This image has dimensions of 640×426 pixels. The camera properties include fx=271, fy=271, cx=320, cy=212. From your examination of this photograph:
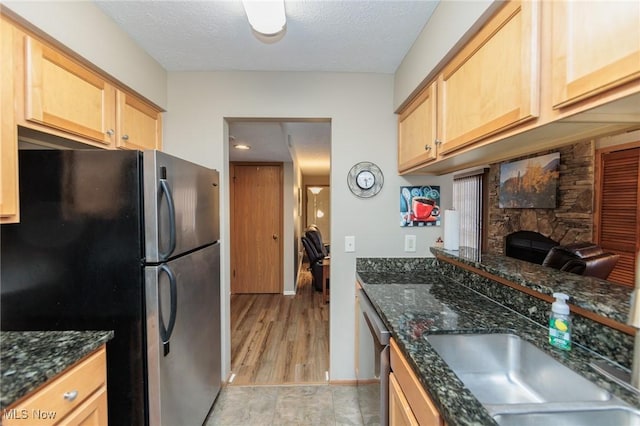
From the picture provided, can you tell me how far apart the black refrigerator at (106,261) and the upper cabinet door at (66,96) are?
0.56 feet

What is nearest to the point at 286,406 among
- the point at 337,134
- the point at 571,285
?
the point at 571,285

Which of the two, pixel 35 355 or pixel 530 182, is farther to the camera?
pixel 530 182

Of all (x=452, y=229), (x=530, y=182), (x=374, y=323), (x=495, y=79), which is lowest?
(x=374, y=323)

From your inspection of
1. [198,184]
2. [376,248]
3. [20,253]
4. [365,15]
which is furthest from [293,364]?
[365,15]

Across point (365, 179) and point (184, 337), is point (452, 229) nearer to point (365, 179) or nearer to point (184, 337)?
point (365, 179)

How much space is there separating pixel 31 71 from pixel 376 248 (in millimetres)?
2066

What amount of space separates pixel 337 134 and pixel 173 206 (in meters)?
1.28

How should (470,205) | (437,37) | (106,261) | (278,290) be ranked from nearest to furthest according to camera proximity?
(106,261)
(437,37)
(278,290)
(470,205)

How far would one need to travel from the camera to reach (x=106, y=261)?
1.22 m

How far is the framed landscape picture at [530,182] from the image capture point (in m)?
2.82

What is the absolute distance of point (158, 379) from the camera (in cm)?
125

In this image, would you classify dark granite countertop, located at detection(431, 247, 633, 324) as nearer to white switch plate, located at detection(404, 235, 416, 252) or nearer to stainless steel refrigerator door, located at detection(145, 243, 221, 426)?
white switch plate, located at detection(404, 235, 416, 252)

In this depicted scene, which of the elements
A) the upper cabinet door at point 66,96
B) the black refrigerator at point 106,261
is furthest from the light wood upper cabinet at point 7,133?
the black refrigerator at point 106,261

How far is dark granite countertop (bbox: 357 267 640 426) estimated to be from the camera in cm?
70
